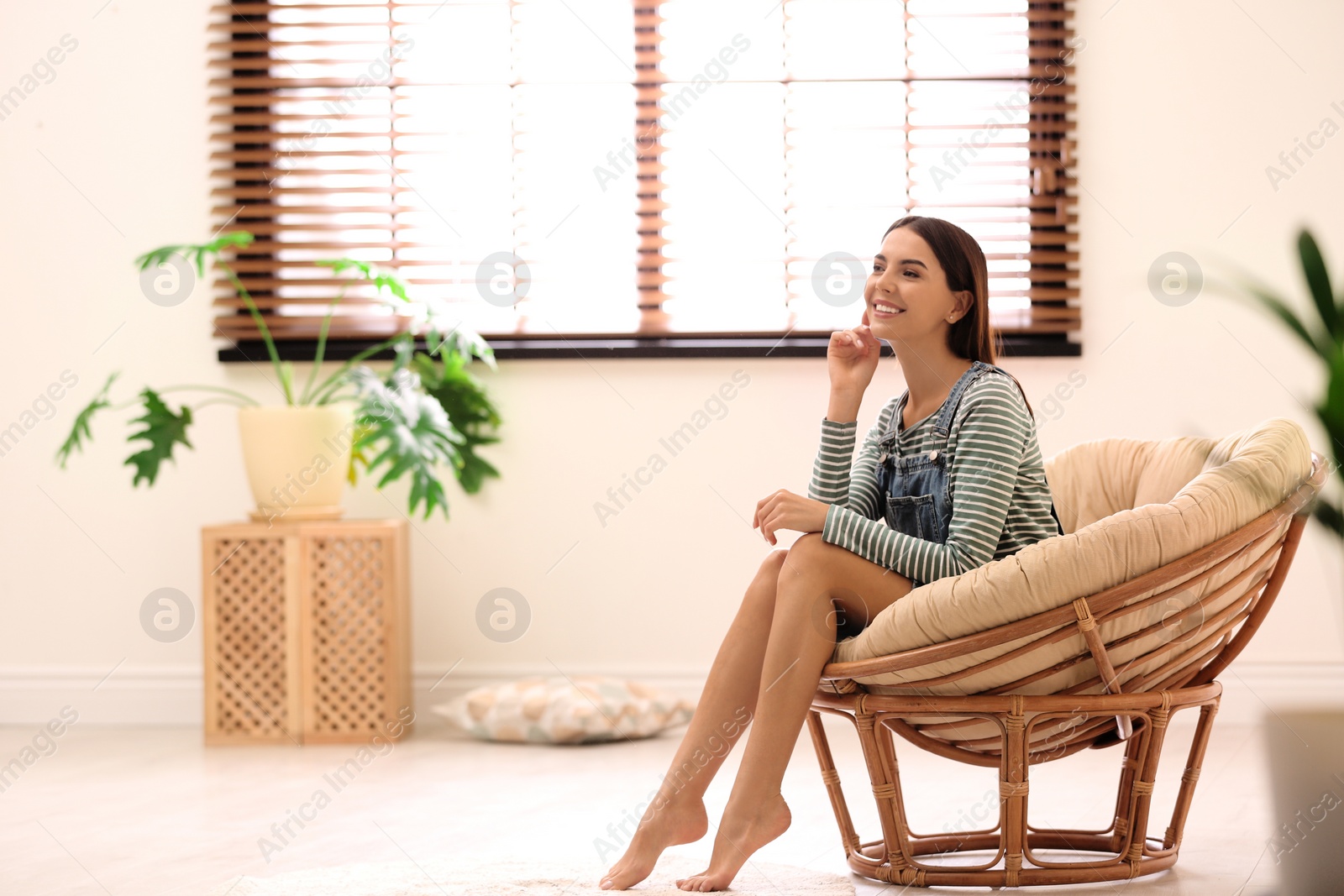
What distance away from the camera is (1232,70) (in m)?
2.90

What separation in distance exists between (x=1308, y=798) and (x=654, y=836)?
0.75 meters

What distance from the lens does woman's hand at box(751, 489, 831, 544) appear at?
1516 millimetres

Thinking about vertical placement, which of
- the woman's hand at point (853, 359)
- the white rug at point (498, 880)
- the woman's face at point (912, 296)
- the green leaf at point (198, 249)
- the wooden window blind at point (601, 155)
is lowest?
the white rug at point (498, 880)

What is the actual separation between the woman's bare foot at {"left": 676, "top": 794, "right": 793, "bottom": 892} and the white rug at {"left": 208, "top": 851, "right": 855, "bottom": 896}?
3 centimetres

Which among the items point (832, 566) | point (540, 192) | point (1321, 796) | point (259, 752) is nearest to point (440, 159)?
point (540, 192)

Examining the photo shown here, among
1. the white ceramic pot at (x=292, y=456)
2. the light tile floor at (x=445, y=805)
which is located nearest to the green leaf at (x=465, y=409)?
the white ceramic pot at (x=292, y=456)

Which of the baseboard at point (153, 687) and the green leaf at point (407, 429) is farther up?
the green leaf at point (407, 429)

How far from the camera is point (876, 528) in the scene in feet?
4.98

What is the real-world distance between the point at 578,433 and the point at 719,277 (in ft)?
1.75

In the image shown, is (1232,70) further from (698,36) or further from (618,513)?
(618,513)

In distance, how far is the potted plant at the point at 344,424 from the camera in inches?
103

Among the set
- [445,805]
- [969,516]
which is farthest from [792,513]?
[445,805]

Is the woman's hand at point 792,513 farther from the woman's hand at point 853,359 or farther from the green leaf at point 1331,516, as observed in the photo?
the green leaf at point 1331,516

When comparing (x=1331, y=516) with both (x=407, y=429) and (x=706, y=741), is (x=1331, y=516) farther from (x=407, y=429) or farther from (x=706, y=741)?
(x=407, y=429)
